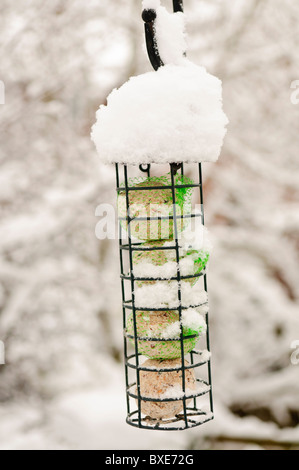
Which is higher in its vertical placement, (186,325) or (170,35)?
(170,35)

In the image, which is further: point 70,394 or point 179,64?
point 70,394

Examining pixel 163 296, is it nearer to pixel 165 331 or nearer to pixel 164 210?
pixel 165 331

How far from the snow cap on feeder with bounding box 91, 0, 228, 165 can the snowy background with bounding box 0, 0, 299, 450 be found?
1.92 m

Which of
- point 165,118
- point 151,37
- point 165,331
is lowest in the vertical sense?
point 165,331

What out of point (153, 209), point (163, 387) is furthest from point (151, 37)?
point (163, 387)

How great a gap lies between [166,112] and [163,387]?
2.17 feet

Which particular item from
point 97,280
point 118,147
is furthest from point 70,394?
point 118,147

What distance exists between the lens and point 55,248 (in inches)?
125

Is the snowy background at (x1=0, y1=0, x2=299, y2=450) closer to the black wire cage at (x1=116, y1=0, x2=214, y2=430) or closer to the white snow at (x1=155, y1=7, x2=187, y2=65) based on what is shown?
the black wire cage at (x1=116, y1=0, x2=214, y2=430)

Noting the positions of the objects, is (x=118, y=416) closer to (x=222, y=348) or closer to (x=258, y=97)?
(x=222, y=348)

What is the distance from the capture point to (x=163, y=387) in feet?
4.42

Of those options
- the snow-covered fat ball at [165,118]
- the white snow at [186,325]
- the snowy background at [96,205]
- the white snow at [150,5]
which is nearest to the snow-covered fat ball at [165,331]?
the white snow at [186,325]

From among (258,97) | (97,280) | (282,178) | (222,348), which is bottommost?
(222,348)

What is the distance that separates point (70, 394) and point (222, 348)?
36.8 inches
